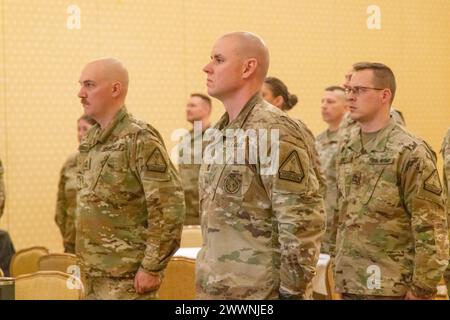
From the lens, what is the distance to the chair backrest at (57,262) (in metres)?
4.48

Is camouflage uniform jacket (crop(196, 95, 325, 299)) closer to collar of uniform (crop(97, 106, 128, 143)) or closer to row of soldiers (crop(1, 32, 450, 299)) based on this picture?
row of soldiers (crop(1, 32, 450, 299))

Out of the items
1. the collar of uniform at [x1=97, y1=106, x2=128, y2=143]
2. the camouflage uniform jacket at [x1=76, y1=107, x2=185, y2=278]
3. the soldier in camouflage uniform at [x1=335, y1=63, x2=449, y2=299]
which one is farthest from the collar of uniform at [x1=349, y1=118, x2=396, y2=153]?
the collar of uniform at [x1=97, y1=106, x2=128, y2=143]

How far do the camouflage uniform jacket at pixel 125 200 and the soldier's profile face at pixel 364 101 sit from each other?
34.6 inches

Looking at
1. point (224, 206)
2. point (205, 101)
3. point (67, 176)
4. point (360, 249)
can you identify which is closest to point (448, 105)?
point (205, 101)

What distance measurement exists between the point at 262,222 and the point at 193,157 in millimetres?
4212

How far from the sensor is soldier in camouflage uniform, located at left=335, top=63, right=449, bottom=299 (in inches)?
143

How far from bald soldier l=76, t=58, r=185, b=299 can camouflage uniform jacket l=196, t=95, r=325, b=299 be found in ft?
2.09

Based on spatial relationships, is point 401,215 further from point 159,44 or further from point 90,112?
point 159,44

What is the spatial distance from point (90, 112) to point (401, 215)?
143 cm

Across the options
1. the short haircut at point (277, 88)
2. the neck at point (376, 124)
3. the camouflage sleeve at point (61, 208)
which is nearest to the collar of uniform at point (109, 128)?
the neck at point (376, 124)

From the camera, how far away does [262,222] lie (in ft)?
9.67

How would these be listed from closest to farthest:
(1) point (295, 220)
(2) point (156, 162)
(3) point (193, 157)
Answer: (1) point (295, 220)
(2) point (156, 162)
(3) point (193, 157)

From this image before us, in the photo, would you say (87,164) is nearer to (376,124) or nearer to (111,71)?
(111,71)

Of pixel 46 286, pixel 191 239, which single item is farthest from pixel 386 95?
pixel 46 286
